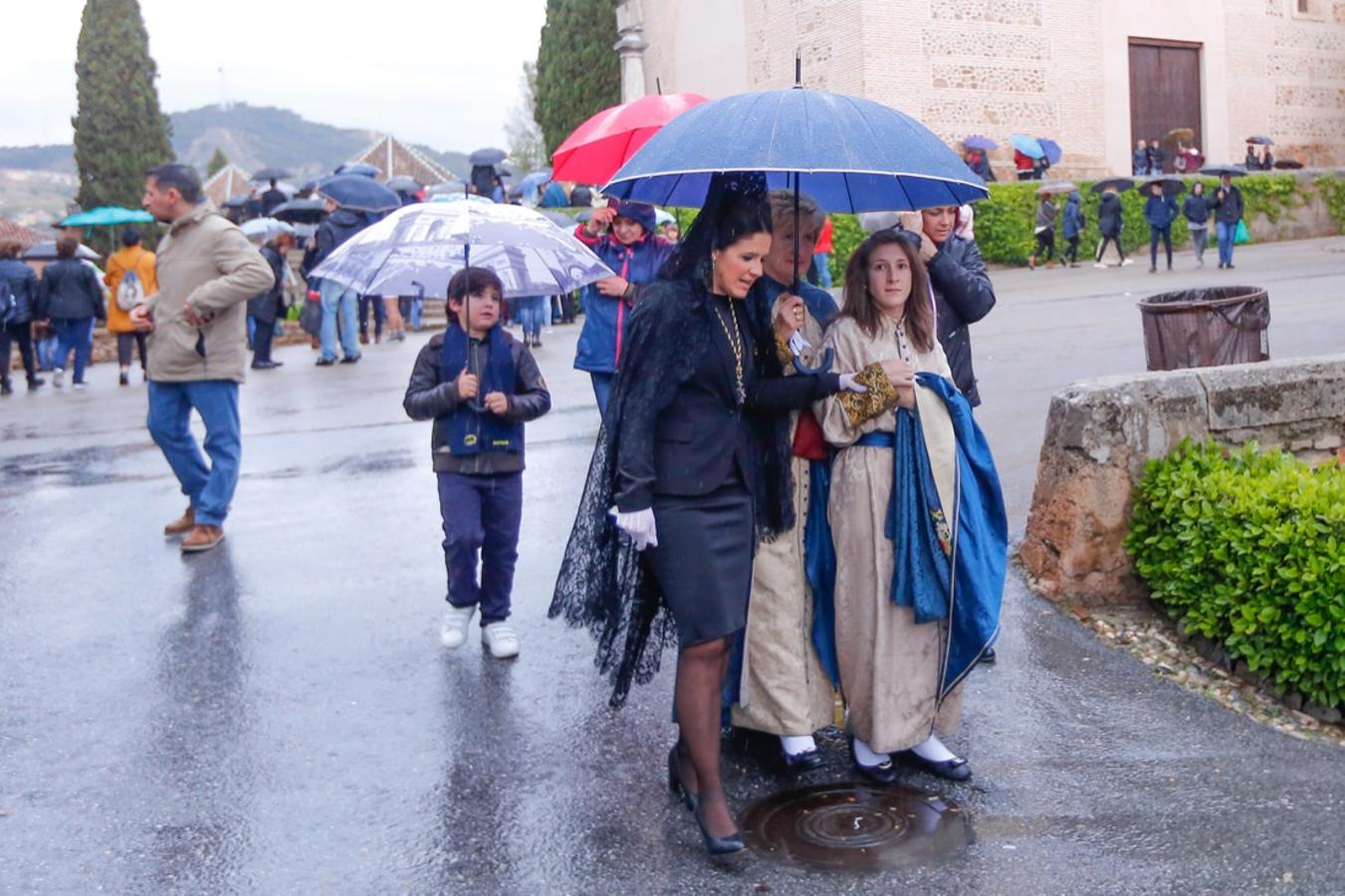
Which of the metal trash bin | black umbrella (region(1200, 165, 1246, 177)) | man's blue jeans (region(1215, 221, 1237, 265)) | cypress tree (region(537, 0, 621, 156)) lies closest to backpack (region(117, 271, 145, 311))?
the metal trash bin

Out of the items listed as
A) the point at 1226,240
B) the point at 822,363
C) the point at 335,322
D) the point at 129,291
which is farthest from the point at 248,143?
→ the point at 822,363

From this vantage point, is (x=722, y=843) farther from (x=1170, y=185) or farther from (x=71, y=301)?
(x=1170, y=185)

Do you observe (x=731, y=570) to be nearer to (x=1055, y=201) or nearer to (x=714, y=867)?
(x=714, y=867)

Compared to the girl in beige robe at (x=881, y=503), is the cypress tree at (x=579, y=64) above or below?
above

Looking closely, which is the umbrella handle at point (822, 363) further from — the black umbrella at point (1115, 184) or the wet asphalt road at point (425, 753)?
the black umbrella at point (1115, 184)

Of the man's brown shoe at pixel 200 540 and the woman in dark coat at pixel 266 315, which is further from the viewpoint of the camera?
the woman in dark coat at pixel 266 315

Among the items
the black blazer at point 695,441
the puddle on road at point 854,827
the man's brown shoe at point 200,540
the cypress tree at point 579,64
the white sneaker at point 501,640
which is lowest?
the puddle on road at point 854,827

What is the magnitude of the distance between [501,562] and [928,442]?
212cm

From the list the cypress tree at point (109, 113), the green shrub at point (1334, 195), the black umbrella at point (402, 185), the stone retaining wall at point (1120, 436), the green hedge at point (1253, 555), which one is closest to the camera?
the green hedge at point (1253, 555)

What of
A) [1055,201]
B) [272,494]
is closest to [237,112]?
[1055,201]

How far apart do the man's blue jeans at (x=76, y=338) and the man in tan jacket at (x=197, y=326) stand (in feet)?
33.1

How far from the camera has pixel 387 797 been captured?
4.63m

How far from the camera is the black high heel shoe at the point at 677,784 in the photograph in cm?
435

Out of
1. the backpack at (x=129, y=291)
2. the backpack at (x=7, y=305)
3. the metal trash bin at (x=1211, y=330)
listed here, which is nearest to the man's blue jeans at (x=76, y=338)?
the backpack at (x=7, y=305)
